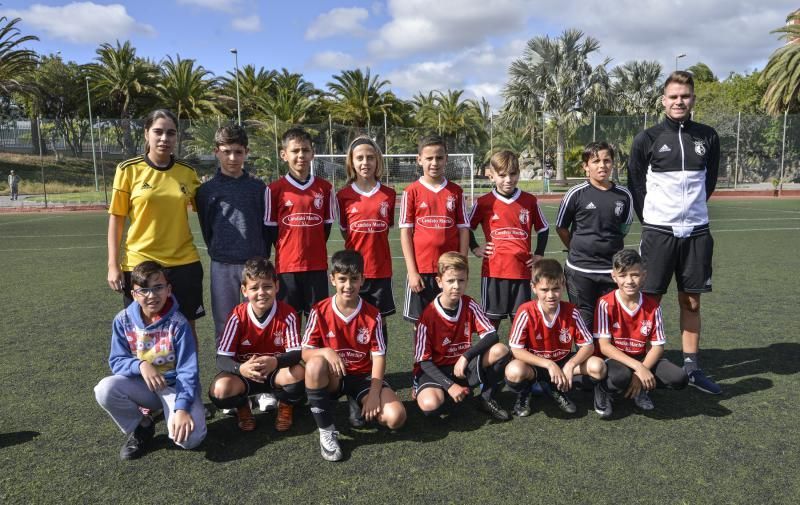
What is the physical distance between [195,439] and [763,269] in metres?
7.70

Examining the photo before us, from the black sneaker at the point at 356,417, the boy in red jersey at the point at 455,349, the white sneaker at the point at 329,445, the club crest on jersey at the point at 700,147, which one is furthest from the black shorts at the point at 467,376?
the club crest on jersey at the point at 700,147

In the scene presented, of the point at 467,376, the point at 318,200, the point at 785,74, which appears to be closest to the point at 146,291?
the point at 318,200

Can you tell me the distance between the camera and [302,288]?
→ 364 cm

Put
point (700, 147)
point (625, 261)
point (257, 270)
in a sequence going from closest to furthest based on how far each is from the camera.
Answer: point (257, 270)
point (625, 261)
point (700, 147)

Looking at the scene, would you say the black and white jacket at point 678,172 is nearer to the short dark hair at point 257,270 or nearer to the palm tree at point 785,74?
the short dark hair at point 257,270

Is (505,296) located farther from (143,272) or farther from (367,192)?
(143,272)

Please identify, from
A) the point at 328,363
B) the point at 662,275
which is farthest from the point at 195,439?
the point at 662,275

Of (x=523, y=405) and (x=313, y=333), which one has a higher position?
(x=313, y=333)

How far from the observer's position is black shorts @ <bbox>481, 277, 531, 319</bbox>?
3.77 meters

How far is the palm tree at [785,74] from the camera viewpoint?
28.2 meters

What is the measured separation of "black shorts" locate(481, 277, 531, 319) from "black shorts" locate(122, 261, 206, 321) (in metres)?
1.89

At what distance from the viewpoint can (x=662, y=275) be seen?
371cm

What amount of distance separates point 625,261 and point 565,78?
115 feet

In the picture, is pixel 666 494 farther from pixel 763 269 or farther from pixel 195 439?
pixel 763 269
